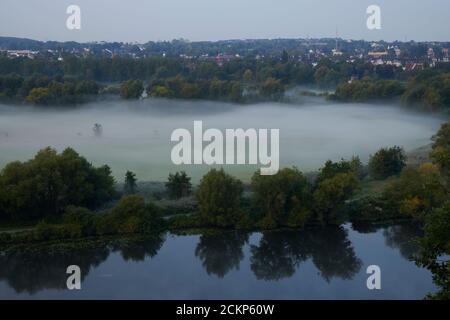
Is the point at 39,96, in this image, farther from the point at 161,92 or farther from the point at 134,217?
the point at 134,217

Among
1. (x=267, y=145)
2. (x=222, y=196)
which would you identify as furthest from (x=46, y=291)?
(x=267, y=145)

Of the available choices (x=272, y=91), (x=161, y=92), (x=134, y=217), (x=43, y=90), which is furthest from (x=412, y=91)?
(x=134, y=217)

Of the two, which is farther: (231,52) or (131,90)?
(231,52)

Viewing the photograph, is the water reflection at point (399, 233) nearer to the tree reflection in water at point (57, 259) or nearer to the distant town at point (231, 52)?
the tree reflection in water at point (57, 259)

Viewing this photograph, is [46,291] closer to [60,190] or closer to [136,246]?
[136,246]

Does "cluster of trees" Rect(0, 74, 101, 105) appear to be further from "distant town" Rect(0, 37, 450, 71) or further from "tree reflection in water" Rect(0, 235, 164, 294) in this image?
"tree reflection in water" Rect(0, 235, 164, 294)

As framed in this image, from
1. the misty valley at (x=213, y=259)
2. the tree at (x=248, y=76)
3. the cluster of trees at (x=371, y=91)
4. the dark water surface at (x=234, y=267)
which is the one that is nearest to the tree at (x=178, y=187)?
the misty valley at (x=213, y=259)
